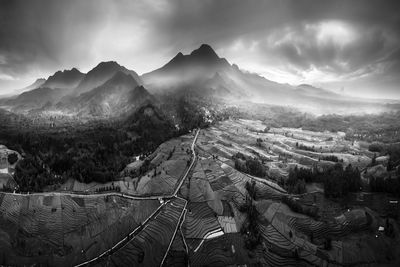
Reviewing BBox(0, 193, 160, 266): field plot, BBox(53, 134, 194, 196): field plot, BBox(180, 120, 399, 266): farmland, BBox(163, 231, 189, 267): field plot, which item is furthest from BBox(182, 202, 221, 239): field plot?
BBox(53, 134, 194, 196): field plot

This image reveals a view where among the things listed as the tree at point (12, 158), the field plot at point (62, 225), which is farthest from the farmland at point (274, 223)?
the tree at point (12, 158)

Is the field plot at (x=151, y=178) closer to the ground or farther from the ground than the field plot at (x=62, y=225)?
farther from the ground

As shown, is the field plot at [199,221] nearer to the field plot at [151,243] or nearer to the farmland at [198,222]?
the farmland at [198,222]

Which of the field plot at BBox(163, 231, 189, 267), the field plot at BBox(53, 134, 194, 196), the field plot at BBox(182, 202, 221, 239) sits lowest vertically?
the field plot at BBox(163, 231, 189, 267)

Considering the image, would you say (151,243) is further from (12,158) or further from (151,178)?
(12,158)

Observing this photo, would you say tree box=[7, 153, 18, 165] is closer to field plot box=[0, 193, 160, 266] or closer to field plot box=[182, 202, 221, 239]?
field plot box=[0, 193, 160, 266]

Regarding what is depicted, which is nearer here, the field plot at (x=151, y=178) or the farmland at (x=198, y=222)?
the farmland at (x=198, y=222)

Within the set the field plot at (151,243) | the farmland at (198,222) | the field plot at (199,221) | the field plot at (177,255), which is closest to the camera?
the field plot at (177,255)
